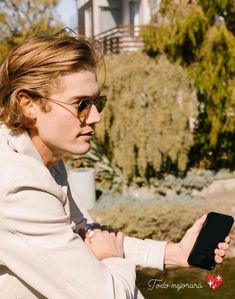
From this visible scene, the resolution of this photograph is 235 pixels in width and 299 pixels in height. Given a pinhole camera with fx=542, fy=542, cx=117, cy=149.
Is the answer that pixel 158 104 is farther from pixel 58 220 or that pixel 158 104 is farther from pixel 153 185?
pixel 58 220

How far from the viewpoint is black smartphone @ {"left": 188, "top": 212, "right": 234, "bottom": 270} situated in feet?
5.86

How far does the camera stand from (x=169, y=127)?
374 inches

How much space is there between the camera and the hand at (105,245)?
149 centimetres

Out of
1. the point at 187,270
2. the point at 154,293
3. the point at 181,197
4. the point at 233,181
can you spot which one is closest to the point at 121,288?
the point at 154,293

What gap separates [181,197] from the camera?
9102 mm

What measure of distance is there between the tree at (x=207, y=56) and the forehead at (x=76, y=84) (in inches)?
360

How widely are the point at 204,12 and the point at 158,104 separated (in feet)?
7.97

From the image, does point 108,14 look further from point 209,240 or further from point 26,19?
point 209,240

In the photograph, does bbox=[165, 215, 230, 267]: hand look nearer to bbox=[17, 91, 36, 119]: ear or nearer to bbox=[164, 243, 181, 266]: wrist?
bbox=[164, 243, 181, 266]: wrist

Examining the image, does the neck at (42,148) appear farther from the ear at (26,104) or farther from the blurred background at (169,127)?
the blurred background at (169,127)

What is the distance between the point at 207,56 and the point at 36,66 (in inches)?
370

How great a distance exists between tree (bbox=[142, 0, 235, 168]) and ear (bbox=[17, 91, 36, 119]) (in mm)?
9159

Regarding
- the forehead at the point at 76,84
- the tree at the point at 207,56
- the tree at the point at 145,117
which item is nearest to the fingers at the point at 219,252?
the forehead at the point at 76,84

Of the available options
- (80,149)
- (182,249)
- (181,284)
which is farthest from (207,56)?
(80,149)
